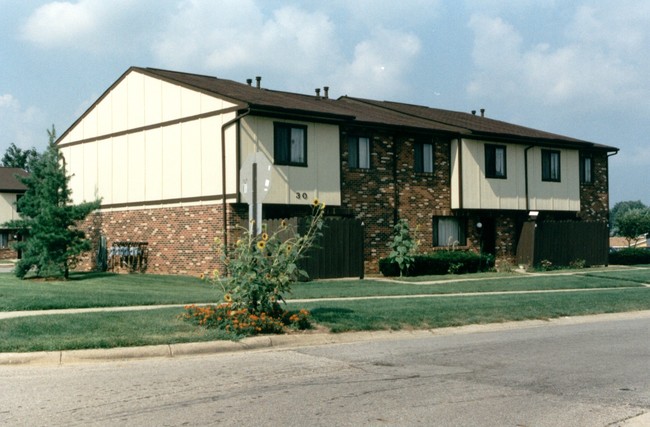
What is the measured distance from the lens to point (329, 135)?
91.4 ft

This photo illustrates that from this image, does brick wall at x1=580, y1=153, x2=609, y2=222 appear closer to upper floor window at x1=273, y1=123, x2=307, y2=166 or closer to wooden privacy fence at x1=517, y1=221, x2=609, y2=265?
wooden privacy fence at x1=517, y1=221, x2=609, y2=265

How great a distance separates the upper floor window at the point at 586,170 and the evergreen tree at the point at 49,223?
22.8m

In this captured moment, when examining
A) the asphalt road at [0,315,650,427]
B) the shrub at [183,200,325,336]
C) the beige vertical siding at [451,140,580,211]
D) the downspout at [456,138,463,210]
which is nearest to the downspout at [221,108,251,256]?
the downspout at [456,138,463,210]

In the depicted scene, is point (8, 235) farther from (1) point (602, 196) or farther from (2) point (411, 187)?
(1) point (602, 196)

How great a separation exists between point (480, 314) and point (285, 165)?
1241cm

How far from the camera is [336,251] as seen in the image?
2597 centimetres

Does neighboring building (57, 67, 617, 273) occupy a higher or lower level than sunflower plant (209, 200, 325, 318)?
higher

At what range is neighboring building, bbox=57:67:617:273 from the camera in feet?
86.6

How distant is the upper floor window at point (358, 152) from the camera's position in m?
29.6

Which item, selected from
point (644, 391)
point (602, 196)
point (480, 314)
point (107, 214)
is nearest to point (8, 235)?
point (107, 214)

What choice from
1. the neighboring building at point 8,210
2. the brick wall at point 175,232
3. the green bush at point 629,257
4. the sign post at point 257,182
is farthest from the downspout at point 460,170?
the neighboring building at point 8,210

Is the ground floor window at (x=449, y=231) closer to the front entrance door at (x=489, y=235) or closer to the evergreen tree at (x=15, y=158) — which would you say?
the front entrance door at (x=489, y=235)

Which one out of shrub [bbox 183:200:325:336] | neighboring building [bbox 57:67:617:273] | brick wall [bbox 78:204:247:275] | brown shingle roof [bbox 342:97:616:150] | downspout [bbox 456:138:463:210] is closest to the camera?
shrub [bbox 183:200:325:336]

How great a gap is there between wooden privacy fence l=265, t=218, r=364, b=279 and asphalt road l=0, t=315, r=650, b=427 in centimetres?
1314
